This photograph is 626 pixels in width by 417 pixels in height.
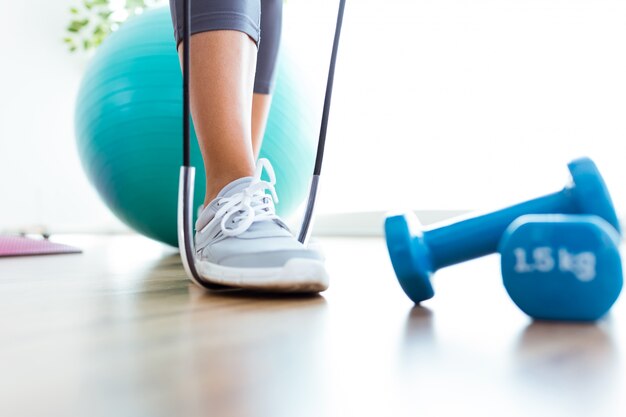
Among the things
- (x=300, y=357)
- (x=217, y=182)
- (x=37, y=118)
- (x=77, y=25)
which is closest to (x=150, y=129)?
(x=217, y=182)

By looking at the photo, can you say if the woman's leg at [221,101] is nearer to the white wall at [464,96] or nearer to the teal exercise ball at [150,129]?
the teal exercise ball at [150,129]

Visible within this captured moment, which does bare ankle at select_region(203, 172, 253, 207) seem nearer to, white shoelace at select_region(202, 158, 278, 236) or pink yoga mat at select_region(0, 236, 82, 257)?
white shoelace at select_region(202, 158, 278, 236)

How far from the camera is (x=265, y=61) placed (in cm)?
124

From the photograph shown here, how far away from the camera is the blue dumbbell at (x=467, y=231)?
656mm

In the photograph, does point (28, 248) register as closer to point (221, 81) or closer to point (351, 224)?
point (221, 81)

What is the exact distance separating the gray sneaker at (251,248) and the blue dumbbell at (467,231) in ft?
0.42

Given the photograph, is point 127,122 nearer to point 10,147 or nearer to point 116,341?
point 116,341

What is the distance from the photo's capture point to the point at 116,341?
1.79 feet

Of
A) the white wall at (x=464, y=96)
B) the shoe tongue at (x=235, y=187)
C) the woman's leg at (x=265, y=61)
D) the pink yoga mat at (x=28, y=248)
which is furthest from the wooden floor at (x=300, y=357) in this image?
the white wall at (x=464, y=96)

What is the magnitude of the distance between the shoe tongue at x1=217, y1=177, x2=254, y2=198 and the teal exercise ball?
0.63 meters

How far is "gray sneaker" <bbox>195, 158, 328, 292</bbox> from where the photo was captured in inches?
30.1

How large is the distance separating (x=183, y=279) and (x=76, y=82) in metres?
2.86

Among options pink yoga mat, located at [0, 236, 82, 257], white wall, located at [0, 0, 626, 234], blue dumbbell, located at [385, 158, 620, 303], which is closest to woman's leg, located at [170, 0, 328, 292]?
blue dumbbell, located at [385, 158, 620, 303]

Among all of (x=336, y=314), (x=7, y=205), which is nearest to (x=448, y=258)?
(x=336, y=314)
